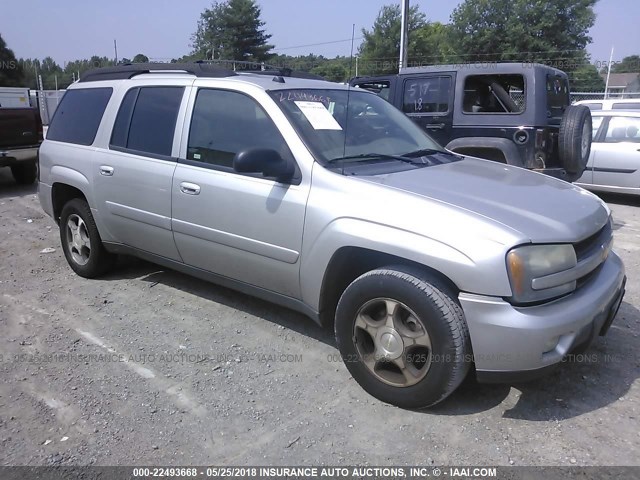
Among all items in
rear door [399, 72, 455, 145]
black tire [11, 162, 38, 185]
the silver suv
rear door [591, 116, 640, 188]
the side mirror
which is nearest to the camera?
the silver suv

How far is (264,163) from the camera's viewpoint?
10.1 feet

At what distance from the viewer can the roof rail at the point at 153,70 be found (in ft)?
12.8

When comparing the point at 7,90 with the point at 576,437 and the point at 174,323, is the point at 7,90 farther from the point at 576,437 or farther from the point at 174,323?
the point at 576,437

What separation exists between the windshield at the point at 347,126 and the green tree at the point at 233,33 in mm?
28579

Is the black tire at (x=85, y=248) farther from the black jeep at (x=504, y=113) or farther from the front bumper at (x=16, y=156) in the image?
the front bumper at (x=16, y=156)

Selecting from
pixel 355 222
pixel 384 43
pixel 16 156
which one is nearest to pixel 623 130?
pixel 355 222

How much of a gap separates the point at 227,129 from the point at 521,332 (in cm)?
229

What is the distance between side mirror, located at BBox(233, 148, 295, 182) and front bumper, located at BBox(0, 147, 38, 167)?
7.66m

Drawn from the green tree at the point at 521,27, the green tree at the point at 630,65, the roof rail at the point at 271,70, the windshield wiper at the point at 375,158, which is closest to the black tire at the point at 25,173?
the roof rail at the point at 271,70

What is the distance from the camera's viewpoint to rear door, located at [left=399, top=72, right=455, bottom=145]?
6957mm

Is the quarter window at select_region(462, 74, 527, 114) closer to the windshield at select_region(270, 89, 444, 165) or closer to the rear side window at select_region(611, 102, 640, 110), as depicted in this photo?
the windshield at select_region(270, 89, 444, 165)

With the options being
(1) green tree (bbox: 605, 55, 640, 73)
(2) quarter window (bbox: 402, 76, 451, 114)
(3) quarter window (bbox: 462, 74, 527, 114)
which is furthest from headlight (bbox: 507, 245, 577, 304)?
(1) green tree (bbox: 605, 55, 640, 73)

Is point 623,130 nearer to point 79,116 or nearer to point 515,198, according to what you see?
point 515,198

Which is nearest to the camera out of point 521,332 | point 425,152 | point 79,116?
point 521,332
